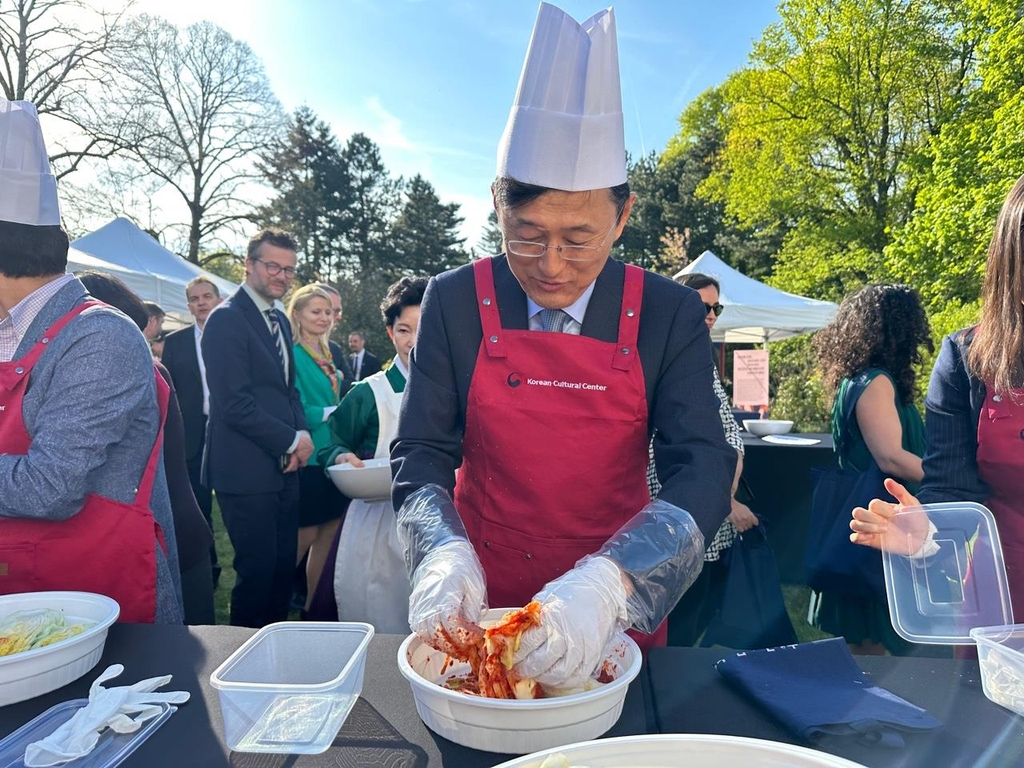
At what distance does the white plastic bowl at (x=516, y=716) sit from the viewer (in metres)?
0.87

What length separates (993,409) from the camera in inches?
62.0

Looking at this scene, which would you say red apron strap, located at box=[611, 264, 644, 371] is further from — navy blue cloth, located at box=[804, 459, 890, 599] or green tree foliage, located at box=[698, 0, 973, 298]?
green tree foliage, located at box=[698, 0, 973, 298]

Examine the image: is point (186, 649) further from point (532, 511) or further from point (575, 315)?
point (575, 315)

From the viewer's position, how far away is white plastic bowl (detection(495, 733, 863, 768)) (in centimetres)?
78

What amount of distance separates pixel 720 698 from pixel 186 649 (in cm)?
99


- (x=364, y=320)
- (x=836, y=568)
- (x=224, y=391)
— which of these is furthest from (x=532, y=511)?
(x=364, y=320)

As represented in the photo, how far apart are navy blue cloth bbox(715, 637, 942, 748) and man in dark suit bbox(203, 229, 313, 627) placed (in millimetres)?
2519

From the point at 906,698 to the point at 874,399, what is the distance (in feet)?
6.00

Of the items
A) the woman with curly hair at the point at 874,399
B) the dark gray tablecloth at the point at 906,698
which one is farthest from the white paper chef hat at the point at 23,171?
the woman with curly hair at the point at 874,399

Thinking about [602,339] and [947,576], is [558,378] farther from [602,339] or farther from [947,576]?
[947,576]

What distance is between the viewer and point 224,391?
3082 millimetres

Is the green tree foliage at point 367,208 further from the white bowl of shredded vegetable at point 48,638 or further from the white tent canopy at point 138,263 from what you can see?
the white bowl of shredded vegetable at point 48,638

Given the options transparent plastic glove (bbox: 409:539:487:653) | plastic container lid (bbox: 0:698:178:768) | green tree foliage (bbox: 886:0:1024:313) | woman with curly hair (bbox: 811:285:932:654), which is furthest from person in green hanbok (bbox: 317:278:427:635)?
green tree foliage (bbox: 886:0:1024:313)

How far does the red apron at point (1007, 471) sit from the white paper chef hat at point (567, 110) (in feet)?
3.65
